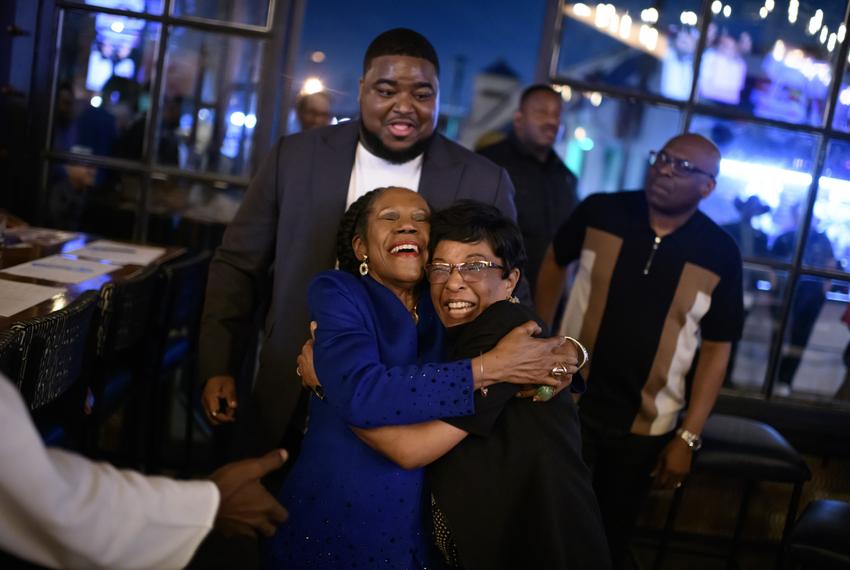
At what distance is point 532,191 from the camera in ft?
11.9

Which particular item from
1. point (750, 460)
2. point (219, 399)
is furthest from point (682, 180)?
point (219, 399)

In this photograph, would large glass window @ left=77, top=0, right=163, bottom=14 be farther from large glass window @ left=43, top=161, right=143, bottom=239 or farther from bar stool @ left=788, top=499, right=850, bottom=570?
Result: bar stool @ left=788, top=499, right=850, bottom=570

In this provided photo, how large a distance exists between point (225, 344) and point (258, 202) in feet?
1.26

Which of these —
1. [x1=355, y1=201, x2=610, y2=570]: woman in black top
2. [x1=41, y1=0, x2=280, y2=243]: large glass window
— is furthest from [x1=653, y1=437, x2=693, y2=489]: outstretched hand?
[x1=41, y1=0, x2=280, y2=243]: large glass window

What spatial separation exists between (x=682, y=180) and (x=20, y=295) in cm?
189

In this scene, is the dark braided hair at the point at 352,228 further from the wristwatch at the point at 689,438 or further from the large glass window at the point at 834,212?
the large glass window at the point at 834,212

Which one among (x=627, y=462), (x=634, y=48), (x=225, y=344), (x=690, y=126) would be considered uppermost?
(x=634, y=48)

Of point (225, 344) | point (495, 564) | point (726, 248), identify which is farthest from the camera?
point (726, 248)

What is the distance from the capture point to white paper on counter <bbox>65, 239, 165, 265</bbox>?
10.6ft

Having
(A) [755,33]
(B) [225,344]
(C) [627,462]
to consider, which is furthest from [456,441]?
(A) [755,33]

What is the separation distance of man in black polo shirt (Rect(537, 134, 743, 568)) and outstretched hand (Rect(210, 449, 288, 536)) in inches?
55.8

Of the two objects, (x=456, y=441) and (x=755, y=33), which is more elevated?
(x=755, y=33)

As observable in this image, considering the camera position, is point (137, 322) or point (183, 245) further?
point (183, 245)

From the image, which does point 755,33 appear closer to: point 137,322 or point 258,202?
point 258,202
